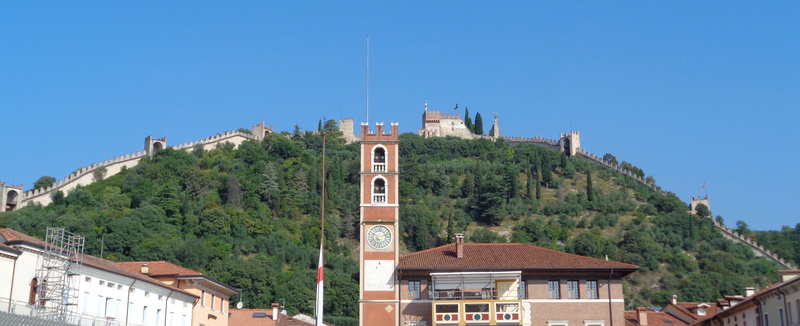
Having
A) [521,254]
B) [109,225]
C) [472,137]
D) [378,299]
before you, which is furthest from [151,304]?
[472,137]

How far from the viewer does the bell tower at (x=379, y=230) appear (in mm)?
50375

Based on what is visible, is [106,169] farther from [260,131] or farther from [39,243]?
[39,243]

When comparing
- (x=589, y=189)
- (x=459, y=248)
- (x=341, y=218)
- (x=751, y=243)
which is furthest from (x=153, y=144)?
(x=459, y=248)

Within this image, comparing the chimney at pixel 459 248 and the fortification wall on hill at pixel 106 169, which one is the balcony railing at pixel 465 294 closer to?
the chimney at pixel 459 248

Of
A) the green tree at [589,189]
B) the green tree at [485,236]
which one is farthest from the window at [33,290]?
the green tree at [589,189]

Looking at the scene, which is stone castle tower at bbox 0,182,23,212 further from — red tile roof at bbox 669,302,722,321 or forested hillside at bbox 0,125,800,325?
red tile roof at bbox 669,302,722,321

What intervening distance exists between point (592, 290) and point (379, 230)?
11455 millimetres

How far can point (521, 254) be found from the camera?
173 feet

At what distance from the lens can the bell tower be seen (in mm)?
50375

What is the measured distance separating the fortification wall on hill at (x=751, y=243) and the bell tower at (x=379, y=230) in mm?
91877

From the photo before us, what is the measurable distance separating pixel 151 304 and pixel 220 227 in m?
82.5

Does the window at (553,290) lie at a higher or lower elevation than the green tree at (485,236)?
lower

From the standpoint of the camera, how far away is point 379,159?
55.2 metres

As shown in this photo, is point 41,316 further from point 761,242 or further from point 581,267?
point 761,242
